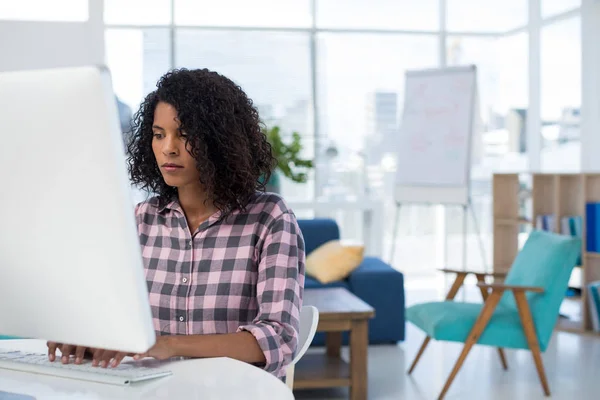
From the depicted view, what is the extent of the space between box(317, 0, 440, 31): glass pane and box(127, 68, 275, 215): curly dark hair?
721 centimetres

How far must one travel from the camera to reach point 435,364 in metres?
5.11

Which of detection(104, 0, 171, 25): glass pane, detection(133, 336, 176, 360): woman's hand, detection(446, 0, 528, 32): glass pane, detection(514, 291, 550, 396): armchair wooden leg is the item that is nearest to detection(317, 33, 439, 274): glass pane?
detection(446, 0, 528, 32): glass pane

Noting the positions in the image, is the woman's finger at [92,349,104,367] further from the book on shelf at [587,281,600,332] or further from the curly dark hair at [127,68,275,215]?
the book on shelf at [587,281,600,332]

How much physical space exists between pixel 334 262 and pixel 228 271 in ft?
12.4

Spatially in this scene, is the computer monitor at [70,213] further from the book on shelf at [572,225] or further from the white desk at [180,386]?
the book on shelf at [572,225]

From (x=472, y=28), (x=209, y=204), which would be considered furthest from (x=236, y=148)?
(x=472, y=28)

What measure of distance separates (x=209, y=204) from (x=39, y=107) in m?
0.80

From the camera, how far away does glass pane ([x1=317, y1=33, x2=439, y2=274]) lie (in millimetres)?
8953

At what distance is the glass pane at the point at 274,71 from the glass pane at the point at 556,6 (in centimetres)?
245

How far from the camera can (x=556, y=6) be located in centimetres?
831

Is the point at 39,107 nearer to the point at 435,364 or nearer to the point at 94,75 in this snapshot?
the point at 94,75

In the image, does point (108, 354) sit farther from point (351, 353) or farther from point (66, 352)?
point (351, 353)

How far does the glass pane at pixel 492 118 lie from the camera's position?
8.95 meters

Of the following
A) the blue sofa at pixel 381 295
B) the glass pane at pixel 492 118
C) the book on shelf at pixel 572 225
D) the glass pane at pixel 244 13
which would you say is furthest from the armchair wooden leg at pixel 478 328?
the glass pane at pixel 244 13
